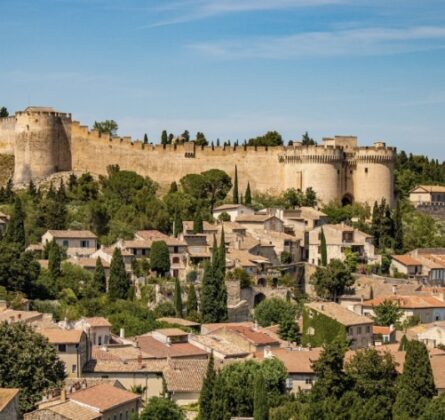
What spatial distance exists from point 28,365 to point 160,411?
210 inches

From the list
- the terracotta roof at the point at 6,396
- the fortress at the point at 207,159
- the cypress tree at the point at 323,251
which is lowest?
the terracotta roof at the point at 6,396

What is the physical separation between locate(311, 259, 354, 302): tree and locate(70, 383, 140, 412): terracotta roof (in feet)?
74.5

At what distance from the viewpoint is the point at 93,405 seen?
40938mm

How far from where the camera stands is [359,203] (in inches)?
3174

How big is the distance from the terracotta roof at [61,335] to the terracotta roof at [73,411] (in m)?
6.25

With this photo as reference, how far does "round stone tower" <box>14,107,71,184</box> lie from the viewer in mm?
82062

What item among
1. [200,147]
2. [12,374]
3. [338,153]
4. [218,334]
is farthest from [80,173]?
[12,374]

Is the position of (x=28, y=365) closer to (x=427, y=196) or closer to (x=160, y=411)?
(x=160, y=411)

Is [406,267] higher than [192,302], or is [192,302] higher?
[406,267]

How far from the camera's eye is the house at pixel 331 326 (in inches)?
2240

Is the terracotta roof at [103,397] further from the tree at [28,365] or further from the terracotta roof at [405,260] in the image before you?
the terracotta roof at [405,260]

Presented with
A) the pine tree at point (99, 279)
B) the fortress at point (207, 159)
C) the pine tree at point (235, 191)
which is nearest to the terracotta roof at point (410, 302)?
the pine tree at point (99, 279)

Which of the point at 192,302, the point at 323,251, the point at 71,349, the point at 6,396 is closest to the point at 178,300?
the point at 192,302

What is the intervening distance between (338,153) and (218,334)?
91.1 ft
